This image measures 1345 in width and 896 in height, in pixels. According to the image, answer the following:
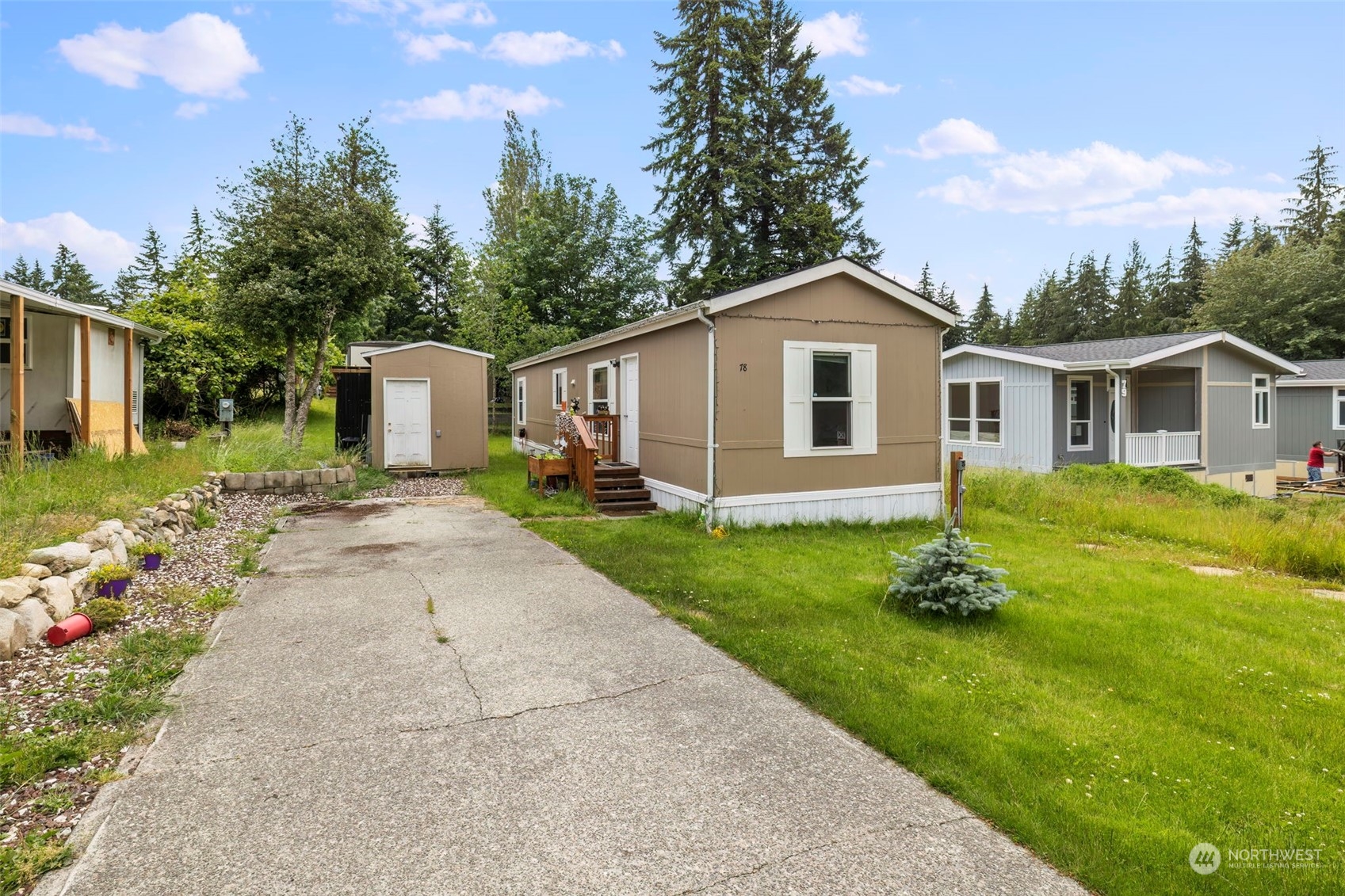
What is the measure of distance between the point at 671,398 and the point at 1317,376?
20380 mm

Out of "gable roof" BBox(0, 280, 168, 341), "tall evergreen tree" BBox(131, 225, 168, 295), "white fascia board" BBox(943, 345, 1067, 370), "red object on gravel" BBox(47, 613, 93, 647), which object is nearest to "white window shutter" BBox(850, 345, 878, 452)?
"red object on gravel" BBox(47, 613, 93, 647)

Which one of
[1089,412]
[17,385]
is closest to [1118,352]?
[1089,412]

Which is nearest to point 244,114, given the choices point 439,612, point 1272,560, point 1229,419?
point 439,612

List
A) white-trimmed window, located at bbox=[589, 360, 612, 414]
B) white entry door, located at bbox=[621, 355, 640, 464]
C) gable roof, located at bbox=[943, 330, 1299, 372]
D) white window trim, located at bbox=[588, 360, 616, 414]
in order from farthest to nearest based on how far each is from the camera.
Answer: gable roof, located at bbox=[943, 330, 1299, 372] < white-trimmed window, located at bbox=[589, 360, 612, 414] < white window trim, located at bbox=[588, 360, 616, 414] < white entry door, located at bbox=[621, 355, 640, 464]

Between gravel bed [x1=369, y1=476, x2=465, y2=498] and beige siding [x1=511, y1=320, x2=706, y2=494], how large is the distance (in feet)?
10.9

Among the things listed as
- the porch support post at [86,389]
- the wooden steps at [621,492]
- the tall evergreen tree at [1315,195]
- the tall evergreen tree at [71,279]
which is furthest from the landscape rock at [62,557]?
the tall evergreen tree at [1315,195]

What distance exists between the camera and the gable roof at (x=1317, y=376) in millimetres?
18516

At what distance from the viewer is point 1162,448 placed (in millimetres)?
15289

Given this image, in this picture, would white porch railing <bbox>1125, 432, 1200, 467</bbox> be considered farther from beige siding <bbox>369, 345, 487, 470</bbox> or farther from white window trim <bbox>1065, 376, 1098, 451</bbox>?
beige siding <bbox>369, 345, 487, 470</bbox>

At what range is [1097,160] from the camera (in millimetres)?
24016

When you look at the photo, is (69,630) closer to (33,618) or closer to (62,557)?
(33,618)

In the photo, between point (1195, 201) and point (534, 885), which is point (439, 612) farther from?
point (1195, 201)

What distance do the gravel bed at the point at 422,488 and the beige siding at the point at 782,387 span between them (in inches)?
222

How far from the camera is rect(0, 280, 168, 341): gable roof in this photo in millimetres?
8164
